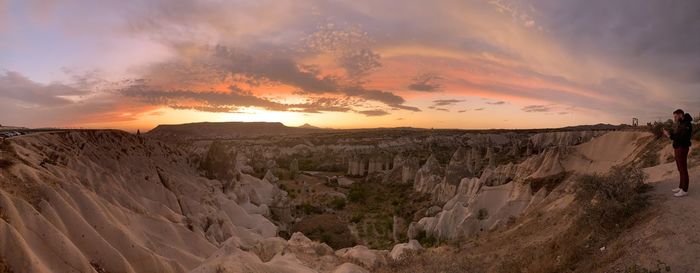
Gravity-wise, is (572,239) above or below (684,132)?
below

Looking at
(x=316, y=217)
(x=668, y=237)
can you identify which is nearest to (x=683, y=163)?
(x=668, y=237)

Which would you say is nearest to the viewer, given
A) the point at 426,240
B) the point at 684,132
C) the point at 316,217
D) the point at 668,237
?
the point at 668,237

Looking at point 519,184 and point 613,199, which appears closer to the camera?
point 613,199

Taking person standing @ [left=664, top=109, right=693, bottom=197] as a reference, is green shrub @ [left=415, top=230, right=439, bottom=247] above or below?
below

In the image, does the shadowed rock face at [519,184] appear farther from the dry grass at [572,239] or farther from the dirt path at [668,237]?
the dirt path at [668,237]

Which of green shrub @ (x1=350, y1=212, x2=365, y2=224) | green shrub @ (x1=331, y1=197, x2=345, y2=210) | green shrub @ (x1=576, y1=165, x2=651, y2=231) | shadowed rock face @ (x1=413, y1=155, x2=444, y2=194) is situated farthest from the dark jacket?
green shrub @ (x1=331, y1=197, x2=345, y2=210)

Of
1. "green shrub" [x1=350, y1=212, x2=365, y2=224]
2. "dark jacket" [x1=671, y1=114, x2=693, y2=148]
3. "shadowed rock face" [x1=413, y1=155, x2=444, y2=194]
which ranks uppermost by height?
"dark jacket" [x1=671, y1=114, x2=693, y2=148]

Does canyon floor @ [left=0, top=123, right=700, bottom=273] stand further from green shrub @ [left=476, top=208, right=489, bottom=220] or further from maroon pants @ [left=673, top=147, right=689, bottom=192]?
maroon pants @ [left=673, top=147, right=689, bottom=192]

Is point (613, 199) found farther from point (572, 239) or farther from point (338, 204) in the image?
point (338, 204)

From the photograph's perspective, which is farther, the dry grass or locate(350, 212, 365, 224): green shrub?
locate(350, 212, 365, 224): green shrub

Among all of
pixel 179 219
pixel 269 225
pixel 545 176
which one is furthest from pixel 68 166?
pixel 545 176

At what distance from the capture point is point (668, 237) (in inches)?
304

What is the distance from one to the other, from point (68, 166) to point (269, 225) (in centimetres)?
1137

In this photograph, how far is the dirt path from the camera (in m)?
7.08
